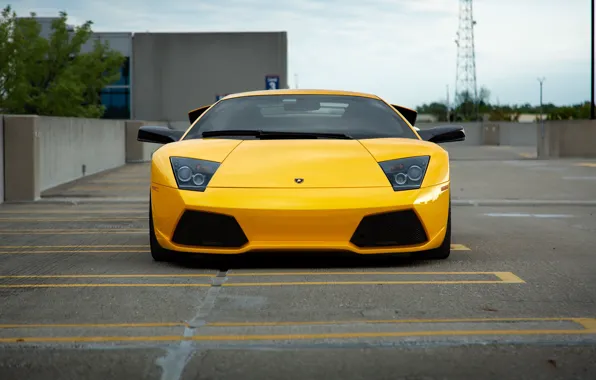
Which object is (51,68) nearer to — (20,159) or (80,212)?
(20,159)

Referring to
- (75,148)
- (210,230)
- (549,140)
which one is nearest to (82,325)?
(210,230)

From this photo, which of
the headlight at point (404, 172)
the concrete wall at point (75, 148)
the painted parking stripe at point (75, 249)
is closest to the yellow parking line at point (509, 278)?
the headlight at point (404, 172)

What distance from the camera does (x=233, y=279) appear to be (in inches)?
265

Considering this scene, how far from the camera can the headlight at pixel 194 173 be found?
705 centimetres

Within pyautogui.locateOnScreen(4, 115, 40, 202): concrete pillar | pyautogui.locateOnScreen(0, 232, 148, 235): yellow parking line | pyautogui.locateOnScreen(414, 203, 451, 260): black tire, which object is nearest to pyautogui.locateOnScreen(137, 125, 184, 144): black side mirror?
pyautogui.locateOnScreen(0, 232, 148, 235): yellow parking line

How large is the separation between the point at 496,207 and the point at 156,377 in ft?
33.1

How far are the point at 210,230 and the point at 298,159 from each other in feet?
2.64

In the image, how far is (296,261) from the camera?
7590 millimetres

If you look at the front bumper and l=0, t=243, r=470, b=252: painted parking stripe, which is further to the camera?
l=0, t=243, r=470, b=252: painted parking stripe

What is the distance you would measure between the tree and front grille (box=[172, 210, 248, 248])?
47.8 m

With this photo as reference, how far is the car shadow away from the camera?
7.08 meters

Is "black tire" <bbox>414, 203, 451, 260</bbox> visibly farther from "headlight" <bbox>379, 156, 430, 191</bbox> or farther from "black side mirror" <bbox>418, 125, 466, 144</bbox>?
"black side mirror" <bbox>418, 125, 466, 144</bbox>

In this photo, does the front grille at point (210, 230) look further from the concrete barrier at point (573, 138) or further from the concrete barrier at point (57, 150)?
the concrete barrier at point (573, 138)

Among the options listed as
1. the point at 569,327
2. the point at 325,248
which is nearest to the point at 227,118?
the point at 325,248
